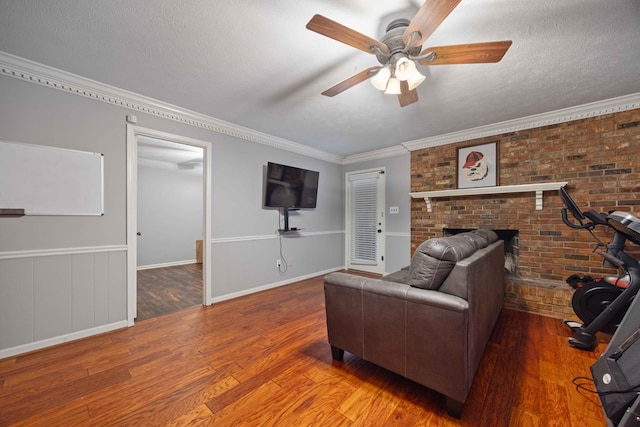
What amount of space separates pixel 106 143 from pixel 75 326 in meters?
1.74

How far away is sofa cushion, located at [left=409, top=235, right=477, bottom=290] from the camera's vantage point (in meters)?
1.49

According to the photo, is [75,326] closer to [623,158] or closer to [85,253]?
[85,253]

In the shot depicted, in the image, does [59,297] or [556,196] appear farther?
[556,196]

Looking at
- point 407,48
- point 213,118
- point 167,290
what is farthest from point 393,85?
point 167,290

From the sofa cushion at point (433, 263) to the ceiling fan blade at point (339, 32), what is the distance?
124cm

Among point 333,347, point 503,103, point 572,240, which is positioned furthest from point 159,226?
point 572,240

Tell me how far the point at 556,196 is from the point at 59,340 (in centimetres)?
532

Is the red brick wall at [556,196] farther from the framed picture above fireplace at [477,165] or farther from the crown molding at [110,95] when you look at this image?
the crown molding at [110,95]

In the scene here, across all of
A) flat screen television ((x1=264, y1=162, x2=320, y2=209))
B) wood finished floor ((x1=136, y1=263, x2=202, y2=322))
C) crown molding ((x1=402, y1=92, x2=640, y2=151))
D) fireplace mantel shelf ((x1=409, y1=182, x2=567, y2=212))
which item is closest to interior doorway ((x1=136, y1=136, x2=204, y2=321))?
wood finished floor ((x1=136, y1=263, x2=202, y2=322))

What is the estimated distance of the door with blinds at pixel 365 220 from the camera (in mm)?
4656

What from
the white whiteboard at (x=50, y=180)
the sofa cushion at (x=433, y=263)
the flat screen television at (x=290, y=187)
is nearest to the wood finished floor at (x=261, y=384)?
the sofa cushion at (x=433, y=263)

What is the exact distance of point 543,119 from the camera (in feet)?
9.90

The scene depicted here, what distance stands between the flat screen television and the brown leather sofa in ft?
7.26

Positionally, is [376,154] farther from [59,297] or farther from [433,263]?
[59,297]
